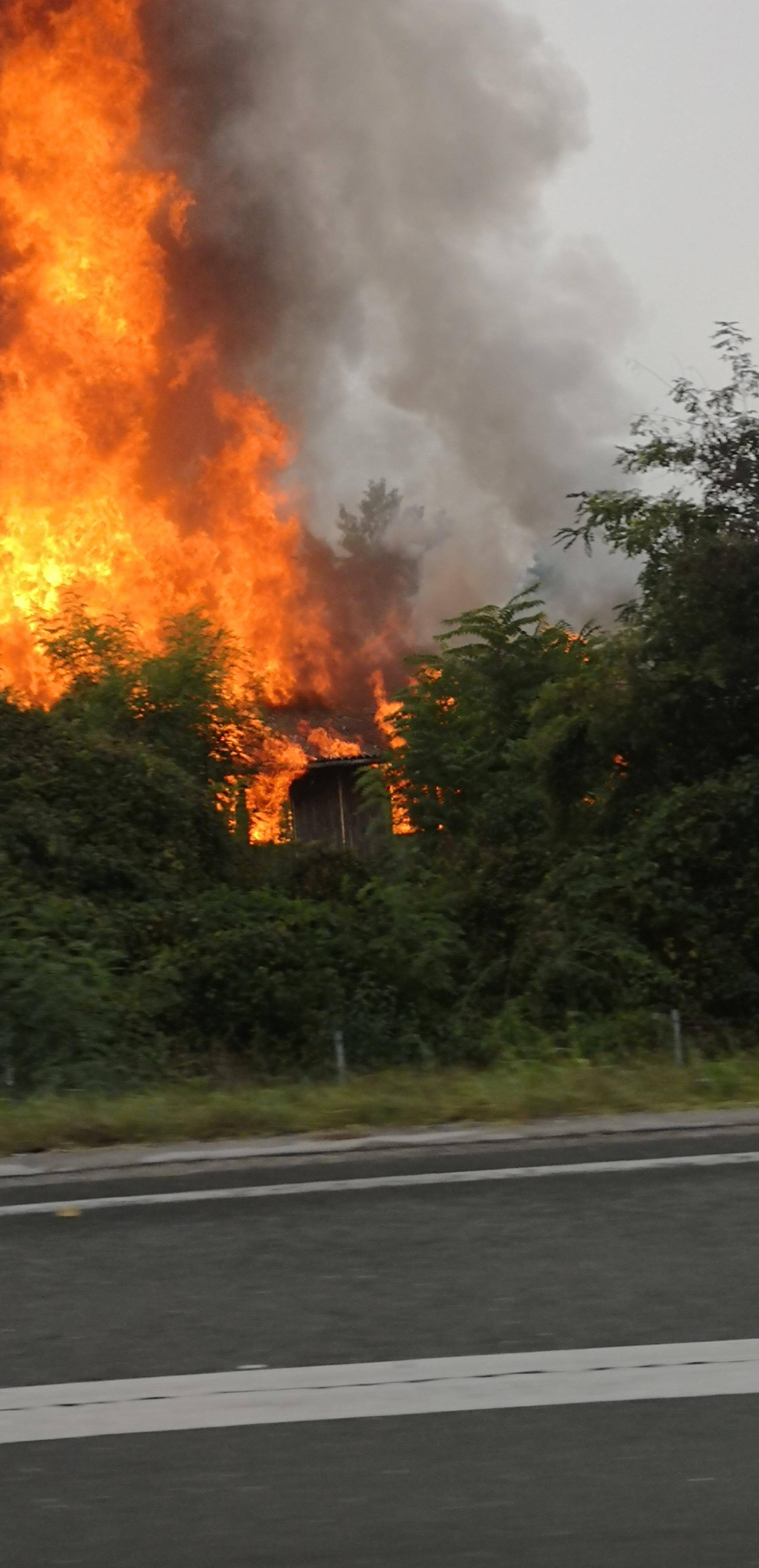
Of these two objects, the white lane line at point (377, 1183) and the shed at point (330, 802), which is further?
the shed at point (330, 802)

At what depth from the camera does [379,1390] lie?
10.9 feet

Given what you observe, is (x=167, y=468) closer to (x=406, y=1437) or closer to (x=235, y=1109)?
(x=235, y=1109)

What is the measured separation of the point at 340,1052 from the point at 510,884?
5.32m

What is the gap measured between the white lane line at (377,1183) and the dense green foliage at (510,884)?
404 inches

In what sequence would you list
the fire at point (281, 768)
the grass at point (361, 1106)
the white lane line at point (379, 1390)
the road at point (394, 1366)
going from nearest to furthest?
the road at point (394, 1366) < the white lane line at point (379, 1390) < the grass at point (361, 1106) < the fire at point (281, 768)

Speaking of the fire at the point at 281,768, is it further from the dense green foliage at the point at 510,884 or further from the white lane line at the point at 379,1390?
the white lane line at the point at 379,1390

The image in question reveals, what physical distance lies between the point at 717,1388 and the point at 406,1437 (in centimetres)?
63

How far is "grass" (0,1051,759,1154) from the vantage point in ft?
21.2

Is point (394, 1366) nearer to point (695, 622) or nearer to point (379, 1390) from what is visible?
point (379, 1390)

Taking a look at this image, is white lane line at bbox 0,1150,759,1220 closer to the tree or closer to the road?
the road

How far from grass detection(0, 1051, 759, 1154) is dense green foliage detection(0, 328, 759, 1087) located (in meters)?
8.06

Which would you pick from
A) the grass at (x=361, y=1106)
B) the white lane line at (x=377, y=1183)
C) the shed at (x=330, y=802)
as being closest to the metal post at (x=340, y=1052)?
the grass at (x=361, y=1106)

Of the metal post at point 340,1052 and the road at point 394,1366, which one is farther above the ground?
the metal post at point 340,1052

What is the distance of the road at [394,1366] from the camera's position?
2.69m
